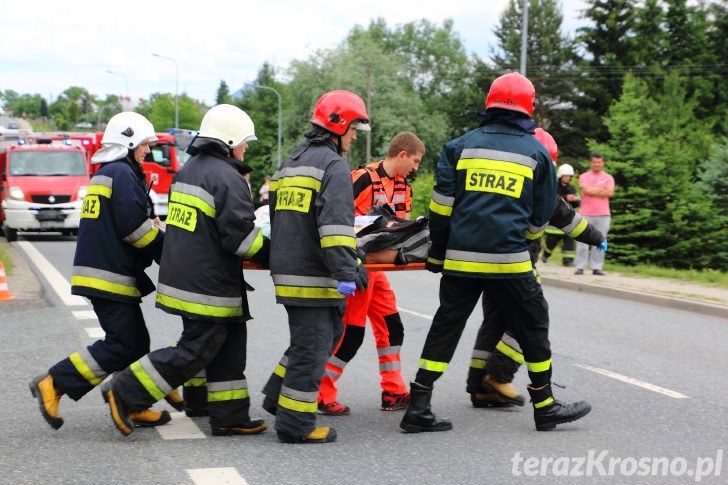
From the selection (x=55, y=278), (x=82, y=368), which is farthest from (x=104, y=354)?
(x=55, y=278)

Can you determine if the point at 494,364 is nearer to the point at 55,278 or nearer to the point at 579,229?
the point at 579,229

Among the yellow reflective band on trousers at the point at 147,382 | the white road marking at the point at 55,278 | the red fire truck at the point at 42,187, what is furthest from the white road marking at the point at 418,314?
the red fire truck at the point at 42,187

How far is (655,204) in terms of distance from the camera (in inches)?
666

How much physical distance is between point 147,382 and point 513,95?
264cm

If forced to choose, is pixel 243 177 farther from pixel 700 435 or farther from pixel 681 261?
pixel 681 261

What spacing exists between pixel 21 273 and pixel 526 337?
10.4m

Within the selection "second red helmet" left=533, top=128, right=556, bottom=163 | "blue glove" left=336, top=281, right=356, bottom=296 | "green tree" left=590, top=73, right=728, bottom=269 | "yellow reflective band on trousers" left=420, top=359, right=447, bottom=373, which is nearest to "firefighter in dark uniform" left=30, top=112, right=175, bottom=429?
"blue glove" left=336, top=281, right=356, bottom=296

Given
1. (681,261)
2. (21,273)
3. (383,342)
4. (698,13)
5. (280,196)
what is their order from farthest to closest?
(698,13)
(681,261)
(21,273)
(383,342)
(280,196)

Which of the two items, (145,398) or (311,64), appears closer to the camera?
(145,398)

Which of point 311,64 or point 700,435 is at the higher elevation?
point 311,64

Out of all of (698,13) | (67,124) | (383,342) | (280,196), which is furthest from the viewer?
(67,124)

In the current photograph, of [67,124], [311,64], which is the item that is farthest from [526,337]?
[67,124]

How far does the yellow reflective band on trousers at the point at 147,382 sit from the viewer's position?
490 centimetres

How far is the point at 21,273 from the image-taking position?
1372 centimetres
